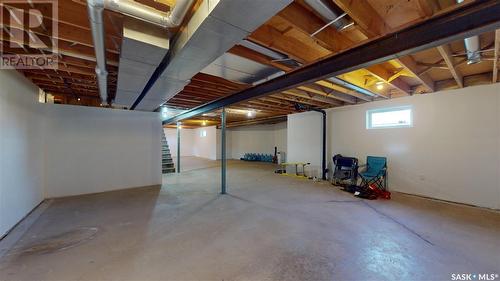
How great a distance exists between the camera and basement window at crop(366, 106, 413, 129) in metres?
4.56

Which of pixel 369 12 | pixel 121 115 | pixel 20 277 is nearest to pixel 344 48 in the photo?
pixel 369 12

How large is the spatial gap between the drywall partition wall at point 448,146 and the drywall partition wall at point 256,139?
565 cm

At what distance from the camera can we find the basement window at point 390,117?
4.56m

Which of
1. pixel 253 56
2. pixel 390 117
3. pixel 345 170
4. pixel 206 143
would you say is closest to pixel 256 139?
pixel 206 143

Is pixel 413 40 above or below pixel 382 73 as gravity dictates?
below

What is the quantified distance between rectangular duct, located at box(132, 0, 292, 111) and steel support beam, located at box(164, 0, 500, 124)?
47.8 inches

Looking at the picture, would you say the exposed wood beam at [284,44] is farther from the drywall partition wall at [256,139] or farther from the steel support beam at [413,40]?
the drywall partition wall at [256,139]

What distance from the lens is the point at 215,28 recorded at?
147cm

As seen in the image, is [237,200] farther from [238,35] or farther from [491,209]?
[491,209]

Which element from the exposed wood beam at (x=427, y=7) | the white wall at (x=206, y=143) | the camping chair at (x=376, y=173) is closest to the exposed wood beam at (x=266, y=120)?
the white wall at (x=206, y=143)

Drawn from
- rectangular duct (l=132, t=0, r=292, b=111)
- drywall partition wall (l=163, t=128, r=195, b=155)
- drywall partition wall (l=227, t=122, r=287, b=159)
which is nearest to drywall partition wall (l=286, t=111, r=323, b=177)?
drywall partition wall (l=227, t=122, r=287, b=159)

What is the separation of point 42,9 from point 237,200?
3.63 metres

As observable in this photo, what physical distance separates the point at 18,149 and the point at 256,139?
31.3 ft

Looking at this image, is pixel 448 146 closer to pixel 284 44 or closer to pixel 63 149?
pixel 284 44
